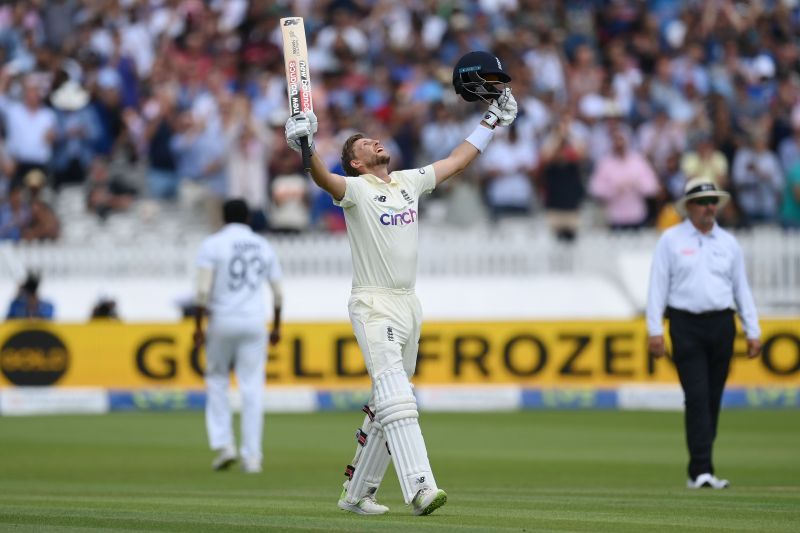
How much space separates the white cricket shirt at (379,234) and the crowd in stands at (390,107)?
14502 millimetres

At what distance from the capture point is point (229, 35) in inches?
1062

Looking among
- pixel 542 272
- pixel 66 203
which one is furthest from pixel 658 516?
pixel 66 203

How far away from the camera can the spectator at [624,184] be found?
24.5 m

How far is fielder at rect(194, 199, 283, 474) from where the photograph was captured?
1461 centimetres

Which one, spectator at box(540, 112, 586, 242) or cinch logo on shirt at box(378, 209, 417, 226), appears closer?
cinch logo on shirt at box(378, 209, 417, 226)

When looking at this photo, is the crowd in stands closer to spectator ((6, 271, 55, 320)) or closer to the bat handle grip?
spectator ((6, 271, 55, 320))

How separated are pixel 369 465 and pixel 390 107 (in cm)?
1620

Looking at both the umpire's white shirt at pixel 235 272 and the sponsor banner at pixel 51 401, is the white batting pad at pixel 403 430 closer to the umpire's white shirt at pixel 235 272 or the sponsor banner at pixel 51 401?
the umpire's white shirt at pixel 235 272

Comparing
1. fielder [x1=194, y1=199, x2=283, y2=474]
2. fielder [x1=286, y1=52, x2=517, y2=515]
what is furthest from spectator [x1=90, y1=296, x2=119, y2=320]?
fielder [x1=286, y1=52, x2=517, y2=515]

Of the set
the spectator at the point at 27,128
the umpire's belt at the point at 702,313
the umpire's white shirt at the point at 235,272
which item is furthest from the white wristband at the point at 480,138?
the spectator at the point at 27,128

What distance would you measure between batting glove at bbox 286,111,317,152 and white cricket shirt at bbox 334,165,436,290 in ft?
1.60

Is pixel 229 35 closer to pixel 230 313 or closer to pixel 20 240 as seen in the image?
pixel 20 240

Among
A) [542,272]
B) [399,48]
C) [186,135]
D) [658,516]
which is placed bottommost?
[658,516]

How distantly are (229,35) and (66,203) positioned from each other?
364 cm
